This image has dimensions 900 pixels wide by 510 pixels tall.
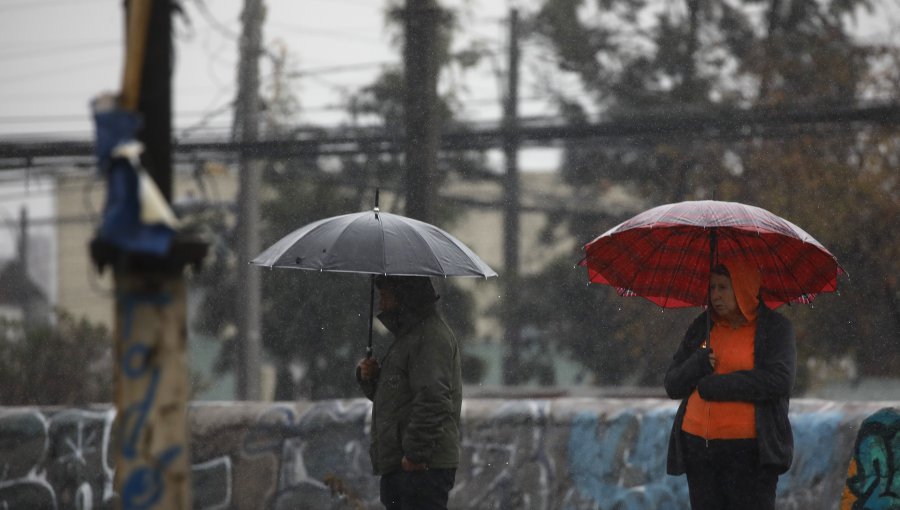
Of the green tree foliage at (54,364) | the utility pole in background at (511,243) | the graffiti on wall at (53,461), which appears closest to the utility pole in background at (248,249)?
the green tree foliage at (54,364)

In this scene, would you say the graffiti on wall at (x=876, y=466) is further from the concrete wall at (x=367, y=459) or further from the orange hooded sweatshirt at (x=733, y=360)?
the orange hooded sweatshirt at (x=733, y=360)

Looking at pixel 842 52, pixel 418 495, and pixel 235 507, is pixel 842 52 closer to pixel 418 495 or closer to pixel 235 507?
pixel 235 507

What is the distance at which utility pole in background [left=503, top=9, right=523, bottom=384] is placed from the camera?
15.9 metres

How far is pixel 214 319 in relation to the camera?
1689cm

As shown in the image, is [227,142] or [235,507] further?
[227,142]

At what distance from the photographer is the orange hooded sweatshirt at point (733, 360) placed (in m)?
4.59

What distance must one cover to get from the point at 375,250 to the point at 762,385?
1.67 m

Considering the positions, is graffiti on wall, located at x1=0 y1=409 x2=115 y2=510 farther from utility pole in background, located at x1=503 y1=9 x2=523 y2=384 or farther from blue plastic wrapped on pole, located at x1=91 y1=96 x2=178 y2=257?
utility pole in background, located at x1=503 y1=9 x2=523 y2=384

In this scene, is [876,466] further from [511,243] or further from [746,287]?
[511,243]

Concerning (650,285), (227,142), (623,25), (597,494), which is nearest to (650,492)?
(597,494)

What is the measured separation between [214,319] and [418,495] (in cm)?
1245

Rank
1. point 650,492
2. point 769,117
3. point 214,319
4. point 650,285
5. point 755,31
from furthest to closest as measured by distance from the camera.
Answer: point 214,319
point 755,31
point 769,117
point 650,492
point 650,285

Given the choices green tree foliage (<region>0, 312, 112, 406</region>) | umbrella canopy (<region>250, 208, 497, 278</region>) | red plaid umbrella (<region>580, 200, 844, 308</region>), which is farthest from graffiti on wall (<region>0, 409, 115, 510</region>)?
green tree foliage (<region>0, 312, 112, 406</region>)

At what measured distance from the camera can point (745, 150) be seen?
554 inches
